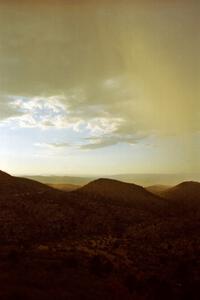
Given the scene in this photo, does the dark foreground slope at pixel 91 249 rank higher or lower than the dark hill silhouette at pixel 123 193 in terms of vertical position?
lower

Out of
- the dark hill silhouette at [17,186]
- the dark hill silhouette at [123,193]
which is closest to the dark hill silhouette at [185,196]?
the dark hill silhouette at [123,193]

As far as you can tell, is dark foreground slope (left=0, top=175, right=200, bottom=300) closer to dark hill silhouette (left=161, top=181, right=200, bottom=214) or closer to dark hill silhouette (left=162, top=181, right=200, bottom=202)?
dark hill silhouette (left=161, top=181, right=200, bottom=214)

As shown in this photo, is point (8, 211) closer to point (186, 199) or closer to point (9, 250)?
point (9, 250)

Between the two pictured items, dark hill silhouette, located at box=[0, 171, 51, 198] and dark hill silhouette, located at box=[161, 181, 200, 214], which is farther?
dark hill silhouette, located at box=[161, 181, 200, 214]

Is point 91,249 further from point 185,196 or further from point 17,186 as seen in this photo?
point 185,196

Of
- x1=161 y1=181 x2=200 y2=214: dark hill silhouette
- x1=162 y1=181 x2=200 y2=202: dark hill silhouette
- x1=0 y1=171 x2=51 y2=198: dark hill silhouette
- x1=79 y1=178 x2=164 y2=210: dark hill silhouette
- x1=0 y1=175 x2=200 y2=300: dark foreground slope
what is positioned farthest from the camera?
x1=162 y1=181 x2=200 y2=202: dark hill silhouette

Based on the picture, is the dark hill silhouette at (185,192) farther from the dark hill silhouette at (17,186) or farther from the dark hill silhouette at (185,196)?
the dark hill silhouette at (17,186)

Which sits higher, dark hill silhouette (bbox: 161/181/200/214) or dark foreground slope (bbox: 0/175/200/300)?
dark hill silhouette (bbox: 161/181/200/214)

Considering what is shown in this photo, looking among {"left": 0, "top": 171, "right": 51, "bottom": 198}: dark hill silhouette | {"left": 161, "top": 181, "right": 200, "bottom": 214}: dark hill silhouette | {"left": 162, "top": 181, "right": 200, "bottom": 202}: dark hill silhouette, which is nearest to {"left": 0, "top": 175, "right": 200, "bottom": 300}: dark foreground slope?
{"left": 0, "top": 171, "right": 51, "bottom": 198}: dark hill silhouette

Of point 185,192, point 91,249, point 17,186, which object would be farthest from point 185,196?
point 91,249
